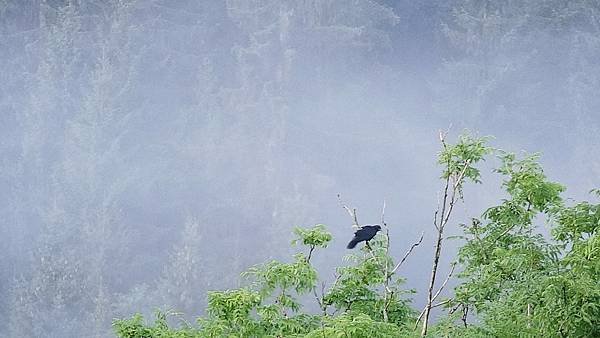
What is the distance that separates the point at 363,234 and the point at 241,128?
74.1ft

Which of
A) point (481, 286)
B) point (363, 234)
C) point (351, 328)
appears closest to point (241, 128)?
point (481, 286)

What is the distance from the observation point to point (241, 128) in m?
25.9

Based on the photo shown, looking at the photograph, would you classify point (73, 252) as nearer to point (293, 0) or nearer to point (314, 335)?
point (293, 0)

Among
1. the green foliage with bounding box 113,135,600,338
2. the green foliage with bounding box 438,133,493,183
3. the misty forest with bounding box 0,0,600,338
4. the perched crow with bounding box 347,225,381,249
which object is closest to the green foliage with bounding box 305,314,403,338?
the green foliage with bounding box 113,135,600,338

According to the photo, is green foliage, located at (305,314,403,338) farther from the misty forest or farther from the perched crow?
the misty forest

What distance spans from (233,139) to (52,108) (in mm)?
5339

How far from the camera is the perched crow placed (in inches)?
134

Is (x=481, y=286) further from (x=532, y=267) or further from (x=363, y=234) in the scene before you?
(x=363, y=234)

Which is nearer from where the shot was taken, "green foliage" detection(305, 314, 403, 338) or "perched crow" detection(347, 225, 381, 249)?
"green foliage" detection(305, 314, 403, 338)

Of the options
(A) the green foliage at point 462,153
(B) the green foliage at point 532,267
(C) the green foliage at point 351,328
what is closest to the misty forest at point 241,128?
(B) the green foliage at point 532,267

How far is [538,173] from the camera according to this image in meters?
3.96

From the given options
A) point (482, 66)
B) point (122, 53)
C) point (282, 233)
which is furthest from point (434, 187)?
point (122, 53)

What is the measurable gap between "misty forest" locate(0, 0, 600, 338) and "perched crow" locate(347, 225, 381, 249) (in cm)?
1728

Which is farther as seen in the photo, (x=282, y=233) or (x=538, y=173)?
(x=282, y=233)
